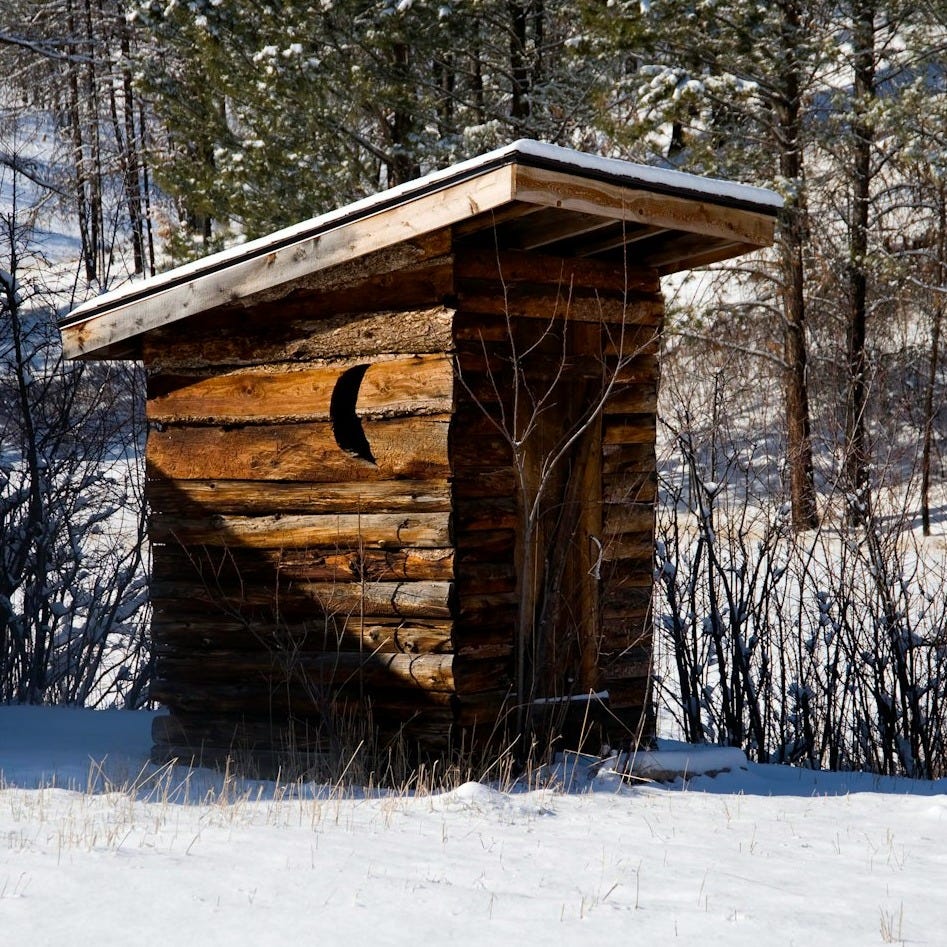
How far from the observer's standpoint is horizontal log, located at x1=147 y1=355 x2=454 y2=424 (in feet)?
18.7

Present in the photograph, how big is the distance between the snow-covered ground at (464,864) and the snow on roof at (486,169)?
2.51 meters

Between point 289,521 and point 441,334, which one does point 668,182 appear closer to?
point 441,334

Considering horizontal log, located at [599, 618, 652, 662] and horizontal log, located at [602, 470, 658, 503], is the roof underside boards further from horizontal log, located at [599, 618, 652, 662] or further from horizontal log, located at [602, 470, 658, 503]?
horizontal log, located at [599, 618, 652, 662]

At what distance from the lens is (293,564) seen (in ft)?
20.4

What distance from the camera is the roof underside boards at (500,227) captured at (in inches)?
206

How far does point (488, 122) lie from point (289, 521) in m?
11.7

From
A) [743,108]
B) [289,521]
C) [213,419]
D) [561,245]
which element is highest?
[743,108]

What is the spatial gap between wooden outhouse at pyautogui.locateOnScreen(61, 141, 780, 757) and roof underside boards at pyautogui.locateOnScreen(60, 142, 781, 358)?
0.01 m

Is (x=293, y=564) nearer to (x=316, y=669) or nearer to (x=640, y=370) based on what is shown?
(x=316, y=669)

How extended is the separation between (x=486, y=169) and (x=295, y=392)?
5.46 ft

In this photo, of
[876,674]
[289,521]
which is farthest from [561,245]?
[876,674]

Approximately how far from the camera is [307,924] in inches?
130

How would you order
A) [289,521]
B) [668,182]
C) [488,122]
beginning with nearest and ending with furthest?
[668,182], [289,521], [488,122]

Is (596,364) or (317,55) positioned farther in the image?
(317,55)
